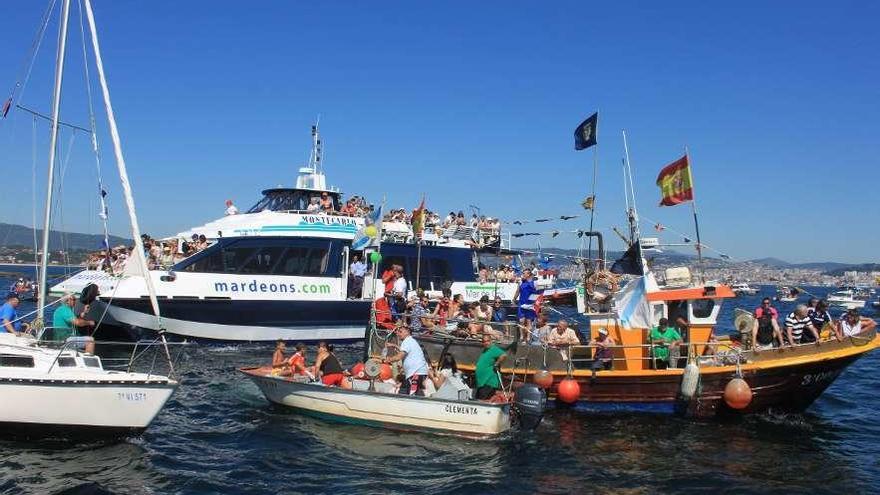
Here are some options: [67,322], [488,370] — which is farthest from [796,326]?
[67,322]

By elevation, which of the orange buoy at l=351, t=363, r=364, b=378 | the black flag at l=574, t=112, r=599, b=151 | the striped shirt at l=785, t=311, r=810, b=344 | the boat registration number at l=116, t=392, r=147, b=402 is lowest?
the boat registration number at l=116, t=392, r=147, b=402

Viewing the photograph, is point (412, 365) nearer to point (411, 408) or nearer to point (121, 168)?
point (411, 408)

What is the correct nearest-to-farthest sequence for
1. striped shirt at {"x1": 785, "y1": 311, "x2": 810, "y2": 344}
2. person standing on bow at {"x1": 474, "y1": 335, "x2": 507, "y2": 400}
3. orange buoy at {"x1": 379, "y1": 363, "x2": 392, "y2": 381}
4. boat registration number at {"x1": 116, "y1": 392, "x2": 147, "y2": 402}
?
boat registration number at {"x1": 116, "y1": 392, "x2": 147, "y2": 402}, person standing on bow at {"x1": 474, "y1": 335, "x2": 507, "y2": 400}, orange buoy at {"x1": 379, "y1": 363, "x2": 392, "y2": 381}, striped shirt at {"x1": 785, "y1": 311, "x2": 810, "y2": 344}

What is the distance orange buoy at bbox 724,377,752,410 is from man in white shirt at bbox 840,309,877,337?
3.10 m

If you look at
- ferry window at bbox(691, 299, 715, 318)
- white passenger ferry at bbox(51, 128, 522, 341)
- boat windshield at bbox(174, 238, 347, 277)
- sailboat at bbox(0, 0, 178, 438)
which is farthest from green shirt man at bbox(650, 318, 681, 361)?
boat windshield at bbox(174, 238, 347, 277)

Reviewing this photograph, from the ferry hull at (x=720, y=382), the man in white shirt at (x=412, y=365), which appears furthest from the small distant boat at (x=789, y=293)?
the man in white shirt at (x=412, y=365)

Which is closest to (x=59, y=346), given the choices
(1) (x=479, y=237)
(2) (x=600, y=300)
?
(2) (x=600, y=300)

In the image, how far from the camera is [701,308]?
51.4 ft

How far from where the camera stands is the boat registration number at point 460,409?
1246 cm

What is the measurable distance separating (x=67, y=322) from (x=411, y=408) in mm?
6552

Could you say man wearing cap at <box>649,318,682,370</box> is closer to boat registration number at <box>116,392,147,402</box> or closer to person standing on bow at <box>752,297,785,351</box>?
person standing on bow at <box>752,297,785,351</box>

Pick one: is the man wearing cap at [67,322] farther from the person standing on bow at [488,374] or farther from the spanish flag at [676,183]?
the spanish flag at [676,183]

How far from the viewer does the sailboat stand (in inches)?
434

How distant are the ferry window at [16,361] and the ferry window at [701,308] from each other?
12.9 meters
